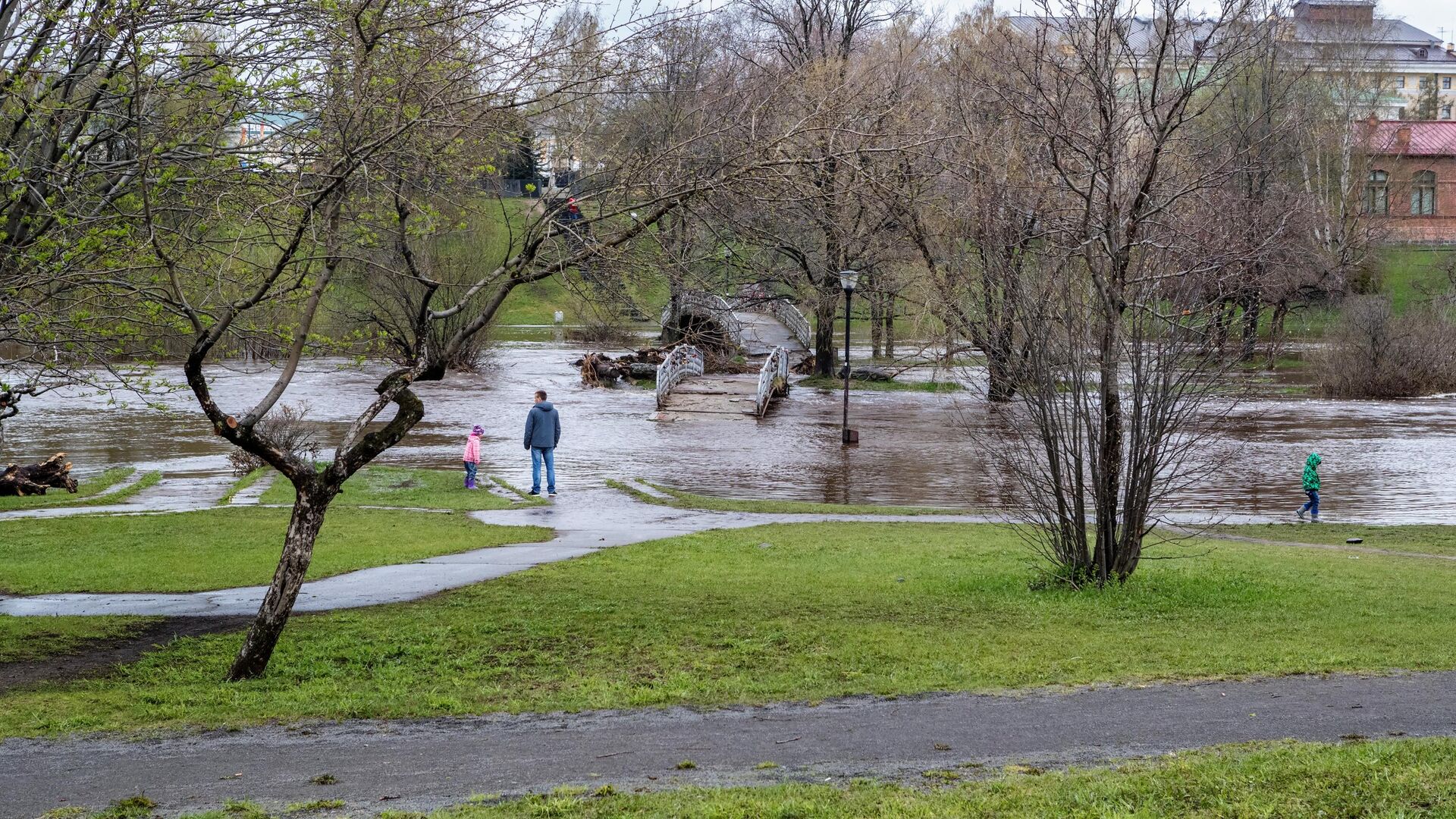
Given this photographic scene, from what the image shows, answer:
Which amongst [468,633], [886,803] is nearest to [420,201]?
[468,633]

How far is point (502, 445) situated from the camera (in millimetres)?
30750

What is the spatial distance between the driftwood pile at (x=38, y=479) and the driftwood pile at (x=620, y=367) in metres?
25.5

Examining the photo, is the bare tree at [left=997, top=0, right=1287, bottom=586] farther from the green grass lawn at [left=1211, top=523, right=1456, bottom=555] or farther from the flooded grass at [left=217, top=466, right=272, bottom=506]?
the flooded grass at [left=217, top=466, right=272, bottom=506]

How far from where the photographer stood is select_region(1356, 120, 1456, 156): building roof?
6681 centimetres

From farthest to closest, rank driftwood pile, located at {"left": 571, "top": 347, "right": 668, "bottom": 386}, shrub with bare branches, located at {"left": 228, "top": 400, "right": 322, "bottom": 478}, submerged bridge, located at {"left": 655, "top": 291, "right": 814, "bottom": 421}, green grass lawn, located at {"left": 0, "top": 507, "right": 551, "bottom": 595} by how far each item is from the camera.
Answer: driftwood pile, located at {"left": 571, "top": 347, "right": 668, "bottom": 386}, submerged bridge, located at {"left": 655, "top": 291, "right": 814, "bottom": 421}, shrub with bare branches, located at {"left": 228, "top": 400, "right": 322, "bottom": 478}, green grass lawn, located at {"left": 0, "top": 507, "right": 551, "bottom": 595}

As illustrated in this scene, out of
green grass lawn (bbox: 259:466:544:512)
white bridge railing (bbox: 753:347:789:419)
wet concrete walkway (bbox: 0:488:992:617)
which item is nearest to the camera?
wet concrete walkway (bbox: 0:488:992:617)

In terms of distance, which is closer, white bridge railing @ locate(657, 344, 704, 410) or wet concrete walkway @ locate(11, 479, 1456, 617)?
wet concrete walkway @ locate(11, 479, 1456, 617)

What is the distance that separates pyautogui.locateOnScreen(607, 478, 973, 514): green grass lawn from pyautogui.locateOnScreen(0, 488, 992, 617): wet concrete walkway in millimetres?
334

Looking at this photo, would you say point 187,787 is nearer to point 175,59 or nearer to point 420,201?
point 420,201

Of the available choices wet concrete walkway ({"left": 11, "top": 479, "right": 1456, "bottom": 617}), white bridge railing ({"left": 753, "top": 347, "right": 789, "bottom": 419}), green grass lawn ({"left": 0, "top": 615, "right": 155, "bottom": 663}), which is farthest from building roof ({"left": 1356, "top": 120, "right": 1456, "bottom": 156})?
green grass lawn ({"left": 0, "top": 615, "right": 155, "bottom": 663})

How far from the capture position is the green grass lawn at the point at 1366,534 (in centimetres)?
1694

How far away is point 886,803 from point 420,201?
21.6 ft

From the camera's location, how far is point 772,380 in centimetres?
4247

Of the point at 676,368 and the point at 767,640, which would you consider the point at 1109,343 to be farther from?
the point at 676,368
